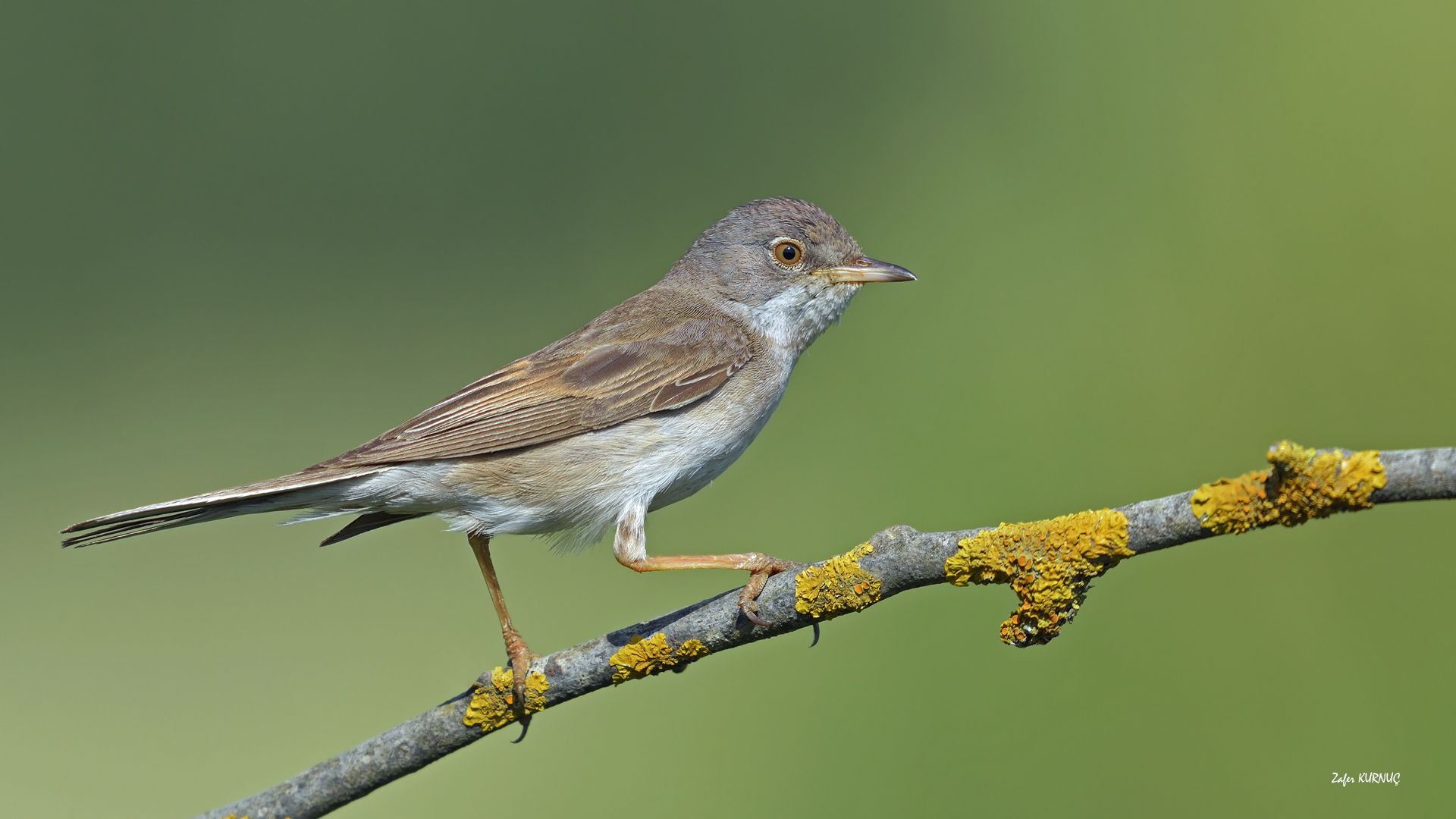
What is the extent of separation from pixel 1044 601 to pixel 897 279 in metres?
1.79

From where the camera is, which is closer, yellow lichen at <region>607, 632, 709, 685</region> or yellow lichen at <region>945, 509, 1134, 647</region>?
yellow lichen at <region>945, 509, 1134, 647</region>

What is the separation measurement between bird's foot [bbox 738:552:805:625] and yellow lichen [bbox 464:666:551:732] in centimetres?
60

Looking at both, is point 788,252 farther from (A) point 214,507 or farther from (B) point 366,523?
(A) point 214,507

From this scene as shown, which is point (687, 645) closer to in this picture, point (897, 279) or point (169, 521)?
point (169, 521)

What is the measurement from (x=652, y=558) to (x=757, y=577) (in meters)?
0.64

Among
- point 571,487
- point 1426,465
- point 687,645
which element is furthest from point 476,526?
point 1426,465

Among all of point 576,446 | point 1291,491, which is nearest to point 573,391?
point 576,446

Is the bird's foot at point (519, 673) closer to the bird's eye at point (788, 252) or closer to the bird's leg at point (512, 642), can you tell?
the bird's leg at point (512, 642)

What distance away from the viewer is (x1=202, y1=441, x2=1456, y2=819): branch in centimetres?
139

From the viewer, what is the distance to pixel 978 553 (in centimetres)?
185

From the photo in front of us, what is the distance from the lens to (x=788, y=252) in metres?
3.58

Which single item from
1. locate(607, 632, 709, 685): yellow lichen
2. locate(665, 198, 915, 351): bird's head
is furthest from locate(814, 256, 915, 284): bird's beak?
locate(607, 632, 709, 685): yellow lichen

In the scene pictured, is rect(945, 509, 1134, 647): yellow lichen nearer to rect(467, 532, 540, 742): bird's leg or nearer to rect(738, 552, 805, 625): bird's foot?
rect(738, 552, 805, 625): bird's foot

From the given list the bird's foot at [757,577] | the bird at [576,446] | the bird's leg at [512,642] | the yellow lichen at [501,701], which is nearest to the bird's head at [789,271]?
the bird at [576,446]
